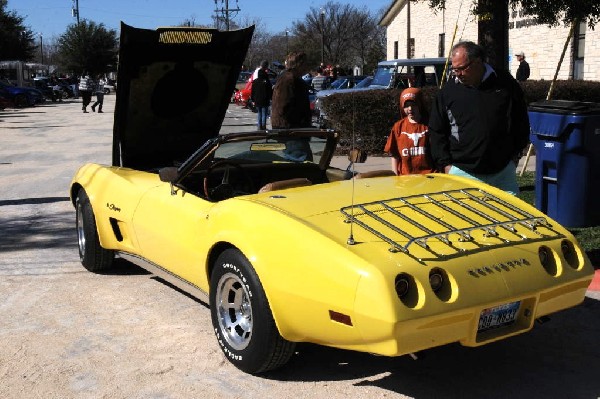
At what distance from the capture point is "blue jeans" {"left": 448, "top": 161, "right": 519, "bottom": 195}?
5.31 m

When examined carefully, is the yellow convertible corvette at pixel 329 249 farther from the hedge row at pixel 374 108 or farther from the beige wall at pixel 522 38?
the hedge row at pixel 374 108

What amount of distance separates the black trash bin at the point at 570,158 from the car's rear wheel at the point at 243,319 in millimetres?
4129

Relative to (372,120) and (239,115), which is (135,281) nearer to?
(372,120)

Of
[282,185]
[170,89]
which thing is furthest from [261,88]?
[282,185]

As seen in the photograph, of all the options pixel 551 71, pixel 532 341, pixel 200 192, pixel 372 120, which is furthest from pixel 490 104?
pixel 551 71

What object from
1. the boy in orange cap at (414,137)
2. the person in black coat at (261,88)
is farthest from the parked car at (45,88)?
the boy in orange cap at (414,137)

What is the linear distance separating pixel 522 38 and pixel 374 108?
44.8 feet

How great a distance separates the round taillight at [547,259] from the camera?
3982mm

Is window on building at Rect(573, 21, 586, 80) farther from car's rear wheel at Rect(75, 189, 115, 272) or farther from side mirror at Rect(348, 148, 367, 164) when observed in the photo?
car's rear wheel at Rect(75, 189, 115, 272)

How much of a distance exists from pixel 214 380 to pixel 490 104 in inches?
101

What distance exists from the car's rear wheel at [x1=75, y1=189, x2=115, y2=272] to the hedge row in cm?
840

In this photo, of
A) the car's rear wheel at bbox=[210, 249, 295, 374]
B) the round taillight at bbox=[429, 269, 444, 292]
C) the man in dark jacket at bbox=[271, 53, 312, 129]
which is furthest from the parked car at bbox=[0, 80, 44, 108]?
the round taillight at bbox=[429, 269, 444, 292]

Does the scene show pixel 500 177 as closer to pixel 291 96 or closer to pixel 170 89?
pixel 170 89

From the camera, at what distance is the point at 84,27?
256 feet
